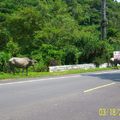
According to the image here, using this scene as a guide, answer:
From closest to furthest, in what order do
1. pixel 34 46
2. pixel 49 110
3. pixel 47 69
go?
pixel 49 110 < pixel 47 69 < pixel 34 46

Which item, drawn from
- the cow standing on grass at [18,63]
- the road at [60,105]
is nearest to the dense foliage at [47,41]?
the cow standing on grass at [18,63]

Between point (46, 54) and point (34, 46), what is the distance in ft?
16.8

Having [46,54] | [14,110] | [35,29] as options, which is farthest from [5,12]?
[14,110]

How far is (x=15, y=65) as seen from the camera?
100ft

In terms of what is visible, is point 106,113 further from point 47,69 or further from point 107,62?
point 107,62

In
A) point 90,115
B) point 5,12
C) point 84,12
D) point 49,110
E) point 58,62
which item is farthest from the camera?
point 84,12
